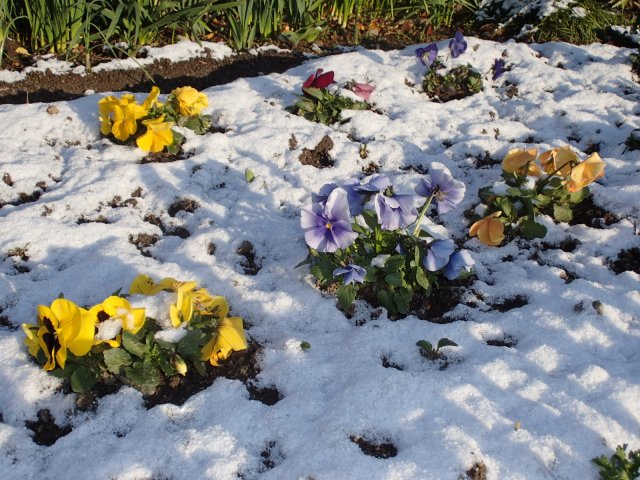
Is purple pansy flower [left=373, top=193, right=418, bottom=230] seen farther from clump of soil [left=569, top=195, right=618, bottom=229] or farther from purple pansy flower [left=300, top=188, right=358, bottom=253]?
clump of soil [left=569, top=195, right=618, bottom=229]

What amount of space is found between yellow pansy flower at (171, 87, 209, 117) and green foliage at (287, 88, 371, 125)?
480 millimetres

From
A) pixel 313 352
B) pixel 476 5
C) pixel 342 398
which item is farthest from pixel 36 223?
pixel 476 5

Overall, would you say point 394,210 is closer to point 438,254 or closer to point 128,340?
point 438,254

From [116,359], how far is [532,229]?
168 cm

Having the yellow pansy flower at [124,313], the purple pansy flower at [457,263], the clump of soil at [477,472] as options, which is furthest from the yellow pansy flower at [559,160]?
the yellow pansy flower at [124,313]

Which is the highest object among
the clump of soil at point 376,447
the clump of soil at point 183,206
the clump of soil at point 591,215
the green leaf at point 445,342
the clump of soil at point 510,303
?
the clump of soil at point 591,215

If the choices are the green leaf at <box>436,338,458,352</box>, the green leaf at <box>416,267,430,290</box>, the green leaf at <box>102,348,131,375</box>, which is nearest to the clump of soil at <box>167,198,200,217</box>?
the green leaf at <box>102,348,131,375</box>

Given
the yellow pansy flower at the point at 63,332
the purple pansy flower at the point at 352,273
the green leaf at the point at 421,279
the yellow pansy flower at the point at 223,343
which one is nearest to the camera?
the yellow pansy flower at the point at 63,332

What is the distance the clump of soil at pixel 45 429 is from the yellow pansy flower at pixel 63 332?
0.14m

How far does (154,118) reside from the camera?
3.15 meters

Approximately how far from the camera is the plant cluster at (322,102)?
3342 millimetres

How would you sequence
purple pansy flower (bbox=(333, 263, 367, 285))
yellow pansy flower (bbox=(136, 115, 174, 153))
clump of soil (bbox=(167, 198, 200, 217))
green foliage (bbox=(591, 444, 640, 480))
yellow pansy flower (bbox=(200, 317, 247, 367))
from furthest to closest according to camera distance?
yellow pansy flower (bbox=(136, 115, 174, 153)) < clump of soil (bbox=(167, 198, 200, 217)) < purple pansy flower (bbox=(333, 263, 367, 285)) < yellow pansy flower (bbox=(200, 317, 247, 367)) < green foliage (bbox=(591, 444, 640, 480))

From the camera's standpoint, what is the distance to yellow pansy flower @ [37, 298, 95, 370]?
1.93 m

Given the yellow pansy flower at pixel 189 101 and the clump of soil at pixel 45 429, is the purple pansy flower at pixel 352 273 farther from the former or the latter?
the yellow pansy flower at pixel 189 101
